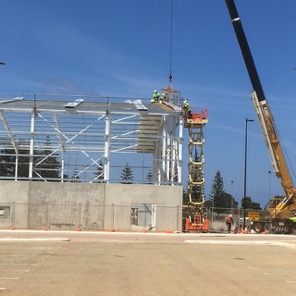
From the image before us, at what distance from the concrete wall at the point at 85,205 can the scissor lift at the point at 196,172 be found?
2315 mm

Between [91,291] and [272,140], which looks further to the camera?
[272,140]

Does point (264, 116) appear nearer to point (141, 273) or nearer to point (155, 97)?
point (155, 97)

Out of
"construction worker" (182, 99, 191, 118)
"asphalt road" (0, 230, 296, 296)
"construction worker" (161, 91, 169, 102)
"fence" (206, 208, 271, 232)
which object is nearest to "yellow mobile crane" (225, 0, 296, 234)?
"fence" (206, 208, 271, 232)

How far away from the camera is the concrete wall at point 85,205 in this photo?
39.0 meters

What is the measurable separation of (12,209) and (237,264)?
24465 millimetres

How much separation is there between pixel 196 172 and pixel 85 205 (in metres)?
9.39

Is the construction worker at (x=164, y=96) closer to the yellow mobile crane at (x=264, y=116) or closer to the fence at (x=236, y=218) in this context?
the yellow mobile crane at (x=264, y=116)

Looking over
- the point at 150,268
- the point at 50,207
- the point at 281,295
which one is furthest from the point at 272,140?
the point at 281,295

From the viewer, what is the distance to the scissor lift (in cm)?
4181

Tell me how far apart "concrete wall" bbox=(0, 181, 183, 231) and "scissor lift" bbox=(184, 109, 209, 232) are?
7.59ft

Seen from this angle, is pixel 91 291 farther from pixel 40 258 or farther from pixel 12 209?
pixel 12 209

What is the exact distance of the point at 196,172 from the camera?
42.8 meters

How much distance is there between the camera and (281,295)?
11.5 m

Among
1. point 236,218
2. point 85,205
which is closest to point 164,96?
point 85,205
